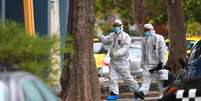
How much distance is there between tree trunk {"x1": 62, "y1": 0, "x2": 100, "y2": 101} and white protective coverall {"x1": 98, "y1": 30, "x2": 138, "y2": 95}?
2.51m

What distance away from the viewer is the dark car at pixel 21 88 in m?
4.49

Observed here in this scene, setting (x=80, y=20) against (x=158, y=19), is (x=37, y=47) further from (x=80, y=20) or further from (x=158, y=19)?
(x=158, y=19)

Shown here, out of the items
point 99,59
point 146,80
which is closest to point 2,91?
point 146,80

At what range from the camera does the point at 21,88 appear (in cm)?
461

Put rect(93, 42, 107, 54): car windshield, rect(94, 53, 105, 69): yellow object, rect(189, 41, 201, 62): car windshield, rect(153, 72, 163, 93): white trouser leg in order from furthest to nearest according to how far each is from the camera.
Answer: rect(93, 42, 107, 54): car windshield, rect(94, 53, 105, 69): yellow object, rect(153, 72, 163, 93): white trouser leg, rect(189, 41, 201, 62): car windshield

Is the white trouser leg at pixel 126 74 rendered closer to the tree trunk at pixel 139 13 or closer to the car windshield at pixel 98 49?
the car windshield at pixel 98 49

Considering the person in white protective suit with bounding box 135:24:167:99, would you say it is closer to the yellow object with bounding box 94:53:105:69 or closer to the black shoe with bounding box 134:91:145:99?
the black shoe with bounding box 134:91:145:99

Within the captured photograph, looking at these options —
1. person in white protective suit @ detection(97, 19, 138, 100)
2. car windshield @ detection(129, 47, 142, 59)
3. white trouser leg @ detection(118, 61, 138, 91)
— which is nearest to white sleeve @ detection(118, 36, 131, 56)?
person in white protective suit @ detection(97, 19, 138, 100)

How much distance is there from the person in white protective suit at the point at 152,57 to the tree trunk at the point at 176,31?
372 centimetres

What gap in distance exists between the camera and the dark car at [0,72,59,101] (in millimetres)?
4488

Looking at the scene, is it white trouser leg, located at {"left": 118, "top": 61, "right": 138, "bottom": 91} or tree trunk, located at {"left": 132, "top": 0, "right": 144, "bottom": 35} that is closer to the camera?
white trouser leg, located at {"left": 118, "top": 61, "right": 138, "bottom": 91}

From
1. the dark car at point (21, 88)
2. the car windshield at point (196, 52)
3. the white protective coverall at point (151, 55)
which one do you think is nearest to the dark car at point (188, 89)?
the car windshield at point (196, 52)

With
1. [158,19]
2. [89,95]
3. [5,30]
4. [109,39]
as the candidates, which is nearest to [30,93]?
[5,30]

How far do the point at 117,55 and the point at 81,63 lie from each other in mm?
2627
